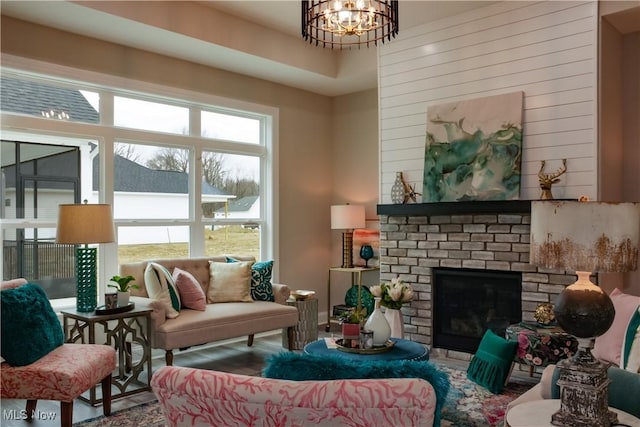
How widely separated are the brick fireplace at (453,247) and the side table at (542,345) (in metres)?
0.54

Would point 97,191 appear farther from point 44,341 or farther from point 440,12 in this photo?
point 440,12

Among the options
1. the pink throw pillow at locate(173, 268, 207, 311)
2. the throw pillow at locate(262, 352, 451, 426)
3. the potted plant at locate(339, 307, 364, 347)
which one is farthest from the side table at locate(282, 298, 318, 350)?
the throw pillow at locate(262, 352, 451, 426)

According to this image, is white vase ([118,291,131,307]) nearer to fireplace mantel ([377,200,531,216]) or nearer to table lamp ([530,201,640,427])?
fireplace mantel ([377,200,531,216])

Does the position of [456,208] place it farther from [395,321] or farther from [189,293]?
[189,293]

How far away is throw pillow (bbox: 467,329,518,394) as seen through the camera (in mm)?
3691

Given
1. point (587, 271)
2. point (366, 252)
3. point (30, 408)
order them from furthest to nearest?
point (366, 252) → point (30, 408) → point (587, 271)

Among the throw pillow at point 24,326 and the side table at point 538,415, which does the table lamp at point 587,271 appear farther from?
the throw pillow at point 24,326

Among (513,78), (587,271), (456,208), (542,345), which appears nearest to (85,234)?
(456,208)

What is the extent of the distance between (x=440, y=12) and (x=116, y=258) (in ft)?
11.5

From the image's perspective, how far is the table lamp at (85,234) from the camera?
11.7ft

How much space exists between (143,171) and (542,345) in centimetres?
356

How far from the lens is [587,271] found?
1786 millimetres

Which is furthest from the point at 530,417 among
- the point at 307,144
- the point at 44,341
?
the point at 307,144

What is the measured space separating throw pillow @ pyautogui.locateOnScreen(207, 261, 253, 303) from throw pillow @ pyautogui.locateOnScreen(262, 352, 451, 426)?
3.26 metres
